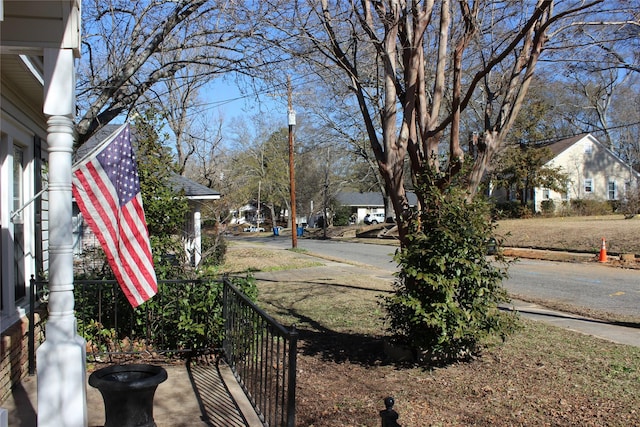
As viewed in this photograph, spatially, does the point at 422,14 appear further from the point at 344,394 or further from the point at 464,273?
the point at 344,394

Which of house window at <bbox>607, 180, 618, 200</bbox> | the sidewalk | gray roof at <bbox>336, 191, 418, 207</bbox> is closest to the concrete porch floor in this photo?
the sidewalk

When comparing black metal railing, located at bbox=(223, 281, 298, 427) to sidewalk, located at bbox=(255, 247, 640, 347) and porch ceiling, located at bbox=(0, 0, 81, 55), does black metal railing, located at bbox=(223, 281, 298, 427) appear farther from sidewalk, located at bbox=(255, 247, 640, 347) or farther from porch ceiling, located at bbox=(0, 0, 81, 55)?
sidewalk, located at bbox=(255, 247, 640, 347)

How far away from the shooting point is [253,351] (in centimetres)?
500

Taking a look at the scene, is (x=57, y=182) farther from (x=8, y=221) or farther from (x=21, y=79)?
(x=21, y=79)

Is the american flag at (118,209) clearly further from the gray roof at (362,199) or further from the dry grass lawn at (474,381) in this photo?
the gray roof at (362,199)

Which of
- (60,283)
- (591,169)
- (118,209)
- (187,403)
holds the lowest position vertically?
(187,403)

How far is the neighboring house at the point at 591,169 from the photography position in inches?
1688

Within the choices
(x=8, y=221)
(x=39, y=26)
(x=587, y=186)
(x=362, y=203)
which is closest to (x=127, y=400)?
(x=8, y=221)

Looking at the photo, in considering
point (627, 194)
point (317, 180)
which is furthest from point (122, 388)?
point (317, 180)

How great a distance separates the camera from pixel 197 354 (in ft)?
21.8

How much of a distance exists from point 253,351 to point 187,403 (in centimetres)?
84

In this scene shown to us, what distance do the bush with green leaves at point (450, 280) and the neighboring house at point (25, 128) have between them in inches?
151

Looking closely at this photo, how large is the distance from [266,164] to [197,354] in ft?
178

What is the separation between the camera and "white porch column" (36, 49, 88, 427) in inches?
146
